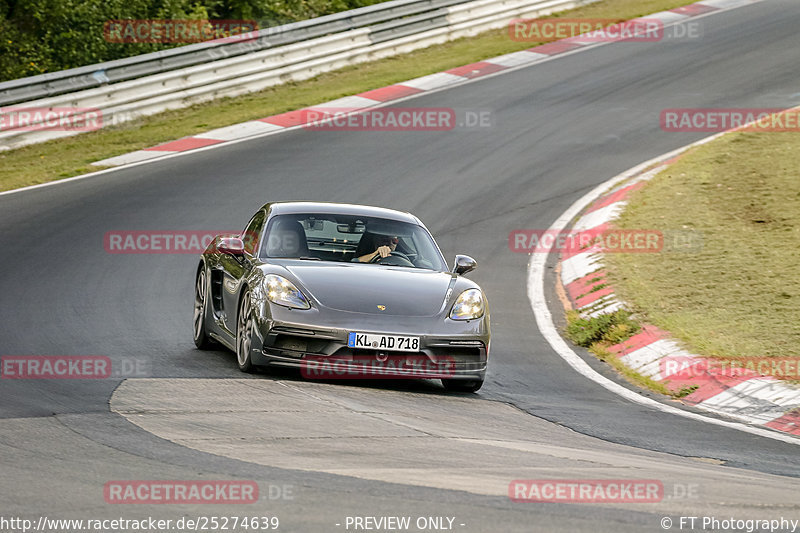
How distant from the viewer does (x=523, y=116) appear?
2164cm

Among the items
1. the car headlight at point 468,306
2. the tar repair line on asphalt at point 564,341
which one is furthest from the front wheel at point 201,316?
the tar repair line on asphalt at point 564,341

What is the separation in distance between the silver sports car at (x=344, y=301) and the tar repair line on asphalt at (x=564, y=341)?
1.42m

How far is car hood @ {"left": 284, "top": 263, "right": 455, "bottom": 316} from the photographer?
836cm

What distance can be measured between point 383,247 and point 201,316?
180cm

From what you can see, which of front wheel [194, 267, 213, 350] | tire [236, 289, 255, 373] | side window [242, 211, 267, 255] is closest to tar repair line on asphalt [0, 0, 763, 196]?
front wheel [194, 267, 213, 350]

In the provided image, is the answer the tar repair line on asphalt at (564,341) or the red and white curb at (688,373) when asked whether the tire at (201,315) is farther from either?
the red and white curb at (688,373)

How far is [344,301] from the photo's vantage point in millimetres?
8352

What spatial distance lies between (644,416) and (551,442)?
1.60 metres

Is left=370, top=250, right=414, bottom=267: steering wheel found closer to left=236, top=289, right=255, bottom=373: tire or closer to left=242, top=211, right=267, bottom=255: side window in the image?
left=242, top=211, right=267, bottom=255: side window

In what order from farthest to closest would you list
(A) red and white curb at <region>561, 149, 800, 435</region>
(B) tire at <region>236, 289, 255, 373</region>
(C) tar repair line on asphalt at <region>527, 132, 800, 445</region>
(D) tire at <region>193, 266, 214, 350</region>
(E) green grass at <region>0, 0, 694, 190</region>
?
(E) green grass at <region>0, 0, 694, 190</region> < (D) tire at <region>193, 266, 214, 350</region> < (A) red and white curb at <region>561, 149, 800, 435</region> < (B) tire at <region>236, 289, 255, 373</region> < (C) tar repair line on asphalt at <region>527, 132, 800, 445</region>

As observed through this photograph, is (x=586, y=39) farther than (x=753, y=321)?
Yes

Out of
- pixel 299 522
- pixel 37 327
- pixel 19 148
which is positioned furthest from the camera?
pixel 19 148

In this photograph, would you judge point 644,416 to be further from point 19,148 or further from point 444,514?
point 19,148

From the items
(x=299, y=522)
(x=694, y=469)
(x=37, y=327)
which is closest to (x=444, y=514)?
(x=299, y=522)
